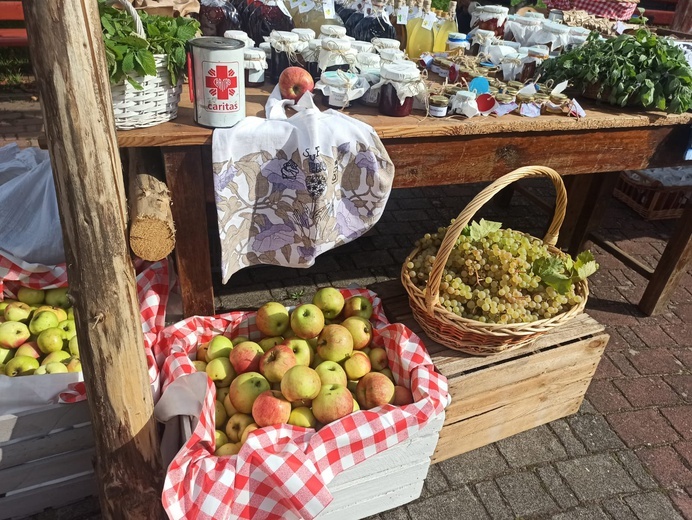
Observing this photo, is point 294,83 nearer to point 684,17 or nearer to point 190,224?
point 190,224

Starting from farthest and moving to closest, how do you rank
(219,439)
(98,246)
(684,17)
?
(684,17)
(219,439)
(98,246)

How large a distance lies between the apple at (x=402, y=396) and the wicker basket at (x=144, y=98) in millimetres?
1372

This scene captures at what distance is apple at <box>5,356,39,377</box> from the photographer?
2.02 metres

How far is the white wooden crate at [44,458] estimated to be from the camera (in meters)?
1.83

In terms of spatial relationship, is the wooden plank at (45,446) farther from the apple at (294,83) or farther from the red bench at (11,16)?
the red bench at (11,16)

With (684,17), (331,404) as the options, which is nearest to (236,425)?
(331,404)

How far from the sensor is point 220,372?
7.03 ft

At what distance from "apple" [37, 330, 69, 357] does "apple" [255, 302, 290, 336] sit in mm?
797

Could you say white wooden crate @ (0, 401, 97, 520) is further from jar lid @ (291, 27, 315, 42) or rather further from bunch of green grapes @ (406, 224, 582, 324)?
jar lid @ (291, 27, 315, 42)

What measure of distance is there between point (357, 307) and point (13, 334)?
4.64 feet

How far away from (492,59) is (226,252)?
202 centimetres

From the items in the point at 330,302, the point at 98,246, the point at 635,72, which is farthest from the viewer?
the point at 635,72

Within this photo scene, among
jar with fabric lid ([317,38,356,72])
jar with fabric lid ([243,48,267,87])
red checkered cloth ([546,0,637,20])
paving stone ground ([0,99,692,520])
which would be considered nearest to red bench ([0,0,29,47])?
paving stone ground ([0,99,692,520])

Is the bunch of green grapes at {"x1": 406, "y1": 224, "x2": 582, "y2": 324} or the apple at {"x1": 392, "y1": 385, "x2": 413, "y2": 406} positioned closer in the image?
the apple at {"x1": 392, "y1": 385, "x2": 413, "y2": 406}
